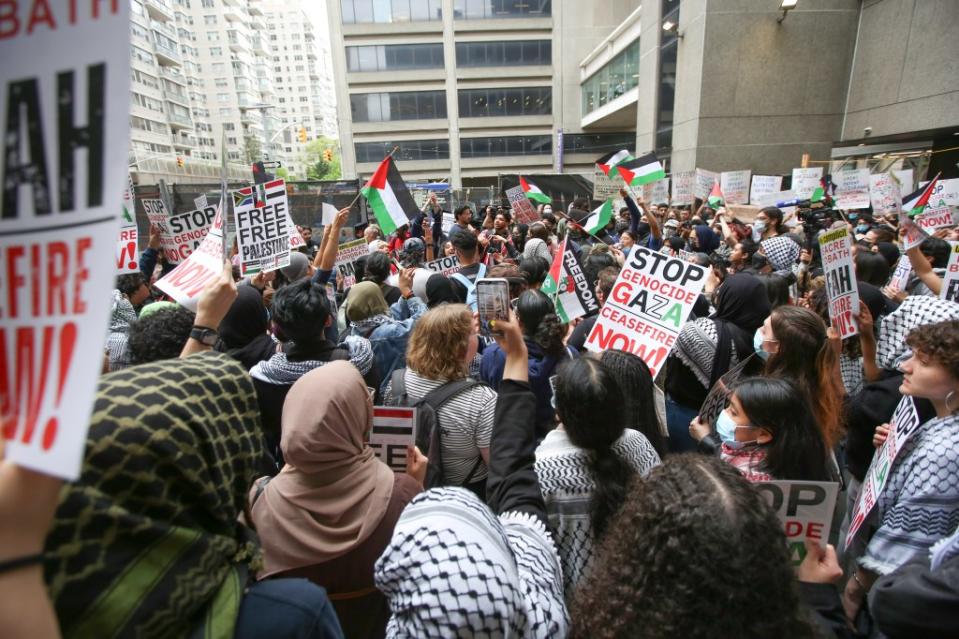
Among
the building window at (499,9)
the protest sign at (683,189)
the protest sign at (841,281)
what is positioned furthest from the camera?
the building window at (499,9)

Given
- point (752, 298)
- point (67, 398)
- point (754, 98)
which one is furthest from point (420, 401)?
point (754, 98)

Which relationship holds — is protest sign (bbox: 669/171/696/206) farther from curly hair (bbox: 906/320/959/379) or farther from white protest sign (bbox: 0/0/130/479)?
white protest sign (bbox: 0/0/130/479)

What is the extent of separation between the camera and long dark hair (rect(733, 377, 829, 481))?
80.0 inches

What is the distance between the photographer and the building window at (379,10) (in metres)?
38.4

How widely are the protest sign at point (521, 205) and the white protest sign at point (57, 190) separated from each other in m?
9.13

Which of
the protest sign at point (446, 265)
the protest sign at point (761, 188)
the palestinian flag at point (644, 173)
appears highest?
the palestinian flag at point (644, 173)

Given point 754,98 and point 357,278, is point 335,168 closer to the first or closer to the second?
point 754,98

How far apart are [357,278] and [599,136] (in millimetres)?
40333

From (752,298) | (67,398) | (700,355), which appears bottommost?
(700,355)

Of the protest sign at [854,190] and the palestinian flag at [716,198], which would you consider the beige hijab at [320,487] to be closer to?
the protest sign at [854,190]

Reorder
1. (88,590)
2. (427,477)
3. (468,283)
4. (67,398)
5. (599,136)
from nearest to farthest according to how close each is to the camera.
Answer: (67,398), (88,590), (427,477), (468,283), (599,136)

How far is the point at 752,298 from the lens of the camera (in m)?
3.63

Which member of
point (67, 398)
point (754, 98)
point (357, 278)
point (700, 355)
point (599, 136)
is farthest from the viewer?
point (599, 136)

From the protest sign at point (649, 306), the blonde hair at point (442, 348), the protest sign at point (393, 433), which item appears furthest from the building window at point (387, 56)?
the protest sign at point (393, 433)
